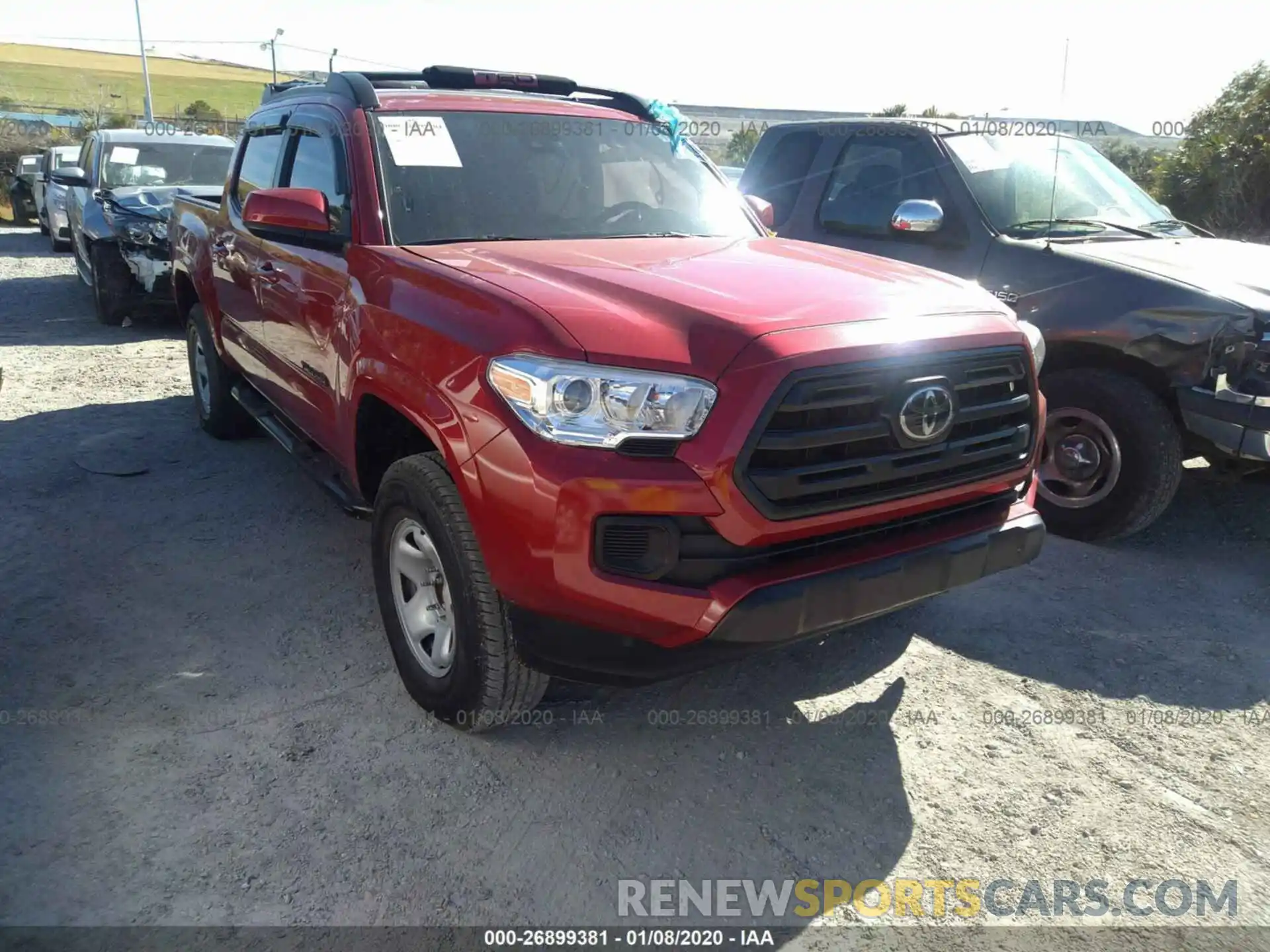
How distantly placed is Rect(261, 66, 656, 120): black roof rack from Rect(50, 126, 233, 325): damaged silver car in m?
4.96

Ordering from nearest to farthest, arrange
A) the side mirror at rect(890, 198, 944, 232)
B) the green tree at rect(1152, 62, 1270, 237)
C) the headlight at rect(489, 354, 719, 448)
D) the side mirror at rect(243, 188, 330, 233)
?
the headlight at rect(489, 354, 719, 448) → the side mirror at rect(243, 188, 330, 233) → the side mirror at rect(890, 198, 944, 232) → the green tree at rect(1152, 62, 1270, 237)

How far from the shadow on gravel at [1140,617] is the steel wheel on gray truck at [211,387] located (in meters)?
4.16

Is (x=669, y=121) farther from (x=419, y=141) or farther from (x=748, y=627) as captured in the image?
(x=748, y=627)

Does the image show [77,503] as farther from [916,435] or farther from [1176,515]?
[1176,515]

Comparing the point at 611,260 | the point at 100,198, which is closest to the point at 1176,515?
the point at 611,260

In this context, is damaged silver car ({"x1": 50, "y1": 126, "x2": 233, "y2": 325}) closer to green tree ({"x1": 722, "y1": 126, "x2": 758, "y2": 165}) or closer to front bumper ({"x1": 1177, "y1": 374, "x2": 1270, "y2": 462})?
front bumper ({"x1": 1177, "y1": 374, "x2": 1270, "y2": 462})

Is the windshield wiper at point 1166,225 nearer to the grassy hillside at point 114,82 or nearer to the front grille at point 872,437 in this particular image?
the front grille at point 872,437

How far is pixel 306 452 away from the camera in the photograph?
4258 millimetres

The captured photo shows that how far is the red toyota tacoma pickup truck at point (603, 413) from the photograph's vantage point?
2.42 metres

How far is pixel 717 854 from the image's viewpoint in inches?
A: 102

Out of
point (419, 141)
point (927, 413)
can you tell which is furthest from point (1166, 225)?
point (419, 141)

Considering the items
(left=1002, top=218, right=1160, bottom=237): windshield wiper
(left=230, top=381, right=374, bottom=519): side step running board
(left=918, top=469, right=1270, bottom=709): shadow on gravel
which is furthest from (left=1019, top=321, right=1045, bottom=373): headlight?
(left=230, top=381, right=374, bottom=519): side step running board

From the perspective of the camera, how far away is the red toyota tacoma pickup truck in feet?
7.93

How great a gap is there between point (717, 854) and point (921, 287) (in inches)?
71.3
